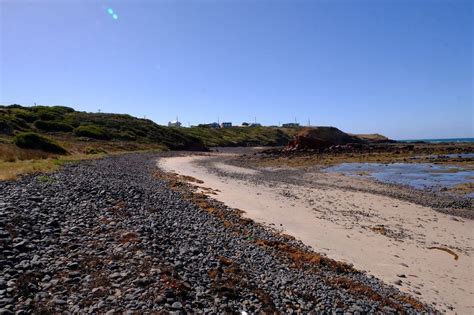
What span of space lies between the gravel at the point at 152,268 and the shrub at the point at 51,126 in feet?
168

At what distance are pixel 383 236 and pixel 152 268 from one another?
999 centimetres

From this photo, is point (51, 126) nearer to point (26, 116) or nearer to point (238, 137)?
point (26, 116)

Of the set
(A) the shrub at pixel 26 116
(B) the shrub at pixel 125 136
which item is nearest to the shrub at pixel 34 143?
(A) the shrub at pixel 26 116

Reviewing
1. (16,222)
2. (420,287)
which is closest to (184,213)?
(16,222)

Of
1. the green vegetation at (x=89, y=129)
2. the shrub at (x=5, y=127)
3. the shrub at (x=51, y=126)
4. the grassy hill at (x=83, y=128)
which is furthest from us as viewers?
the shrub at (x=51, y=126)

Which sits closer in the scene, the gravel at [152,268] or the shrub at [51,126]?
the gravel at [152,268]

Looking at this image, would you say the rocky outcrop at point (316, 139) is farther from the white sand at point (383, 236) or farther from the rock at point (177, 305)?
the rock at point (177, 305)

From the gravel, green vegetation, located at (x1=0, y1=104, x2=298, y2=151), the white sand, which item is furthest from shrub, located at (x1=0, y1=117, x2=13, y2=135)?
the gravel

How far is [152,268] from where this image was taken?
6.69m

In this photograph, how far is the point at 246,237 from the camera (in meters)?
11.0

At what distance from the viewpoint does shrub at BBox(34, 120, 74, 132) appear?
185 feet

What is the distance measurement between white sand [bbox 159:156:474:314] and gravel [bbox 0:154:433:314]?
1227mm

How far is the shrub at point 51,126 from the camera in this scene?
185ft

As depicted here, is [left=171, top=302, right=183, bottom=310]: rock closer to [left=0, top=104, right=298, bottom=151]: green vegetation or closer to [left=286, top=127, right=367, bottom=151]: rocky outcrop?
[left=0, top=104, right=298, bottom=151]: green vegetation
